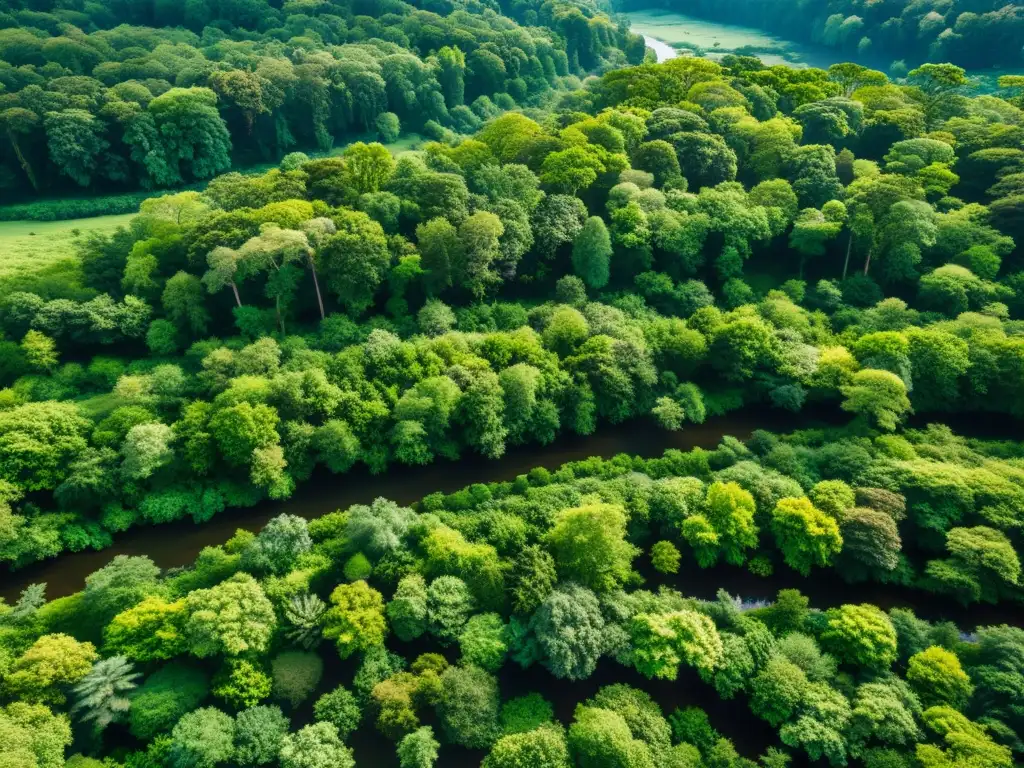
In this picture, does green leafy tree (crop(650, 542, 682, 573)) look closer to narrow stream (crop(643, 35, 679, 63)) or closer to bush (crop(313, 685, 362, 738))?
bush (crop(313, 685, 362, 738))

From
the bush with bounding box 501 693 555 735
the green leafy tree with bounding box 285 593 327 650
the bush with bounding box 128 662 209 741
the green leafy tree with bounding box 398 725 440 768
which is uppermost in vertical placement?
the green leafy tree with bounding box 285 593 327 650

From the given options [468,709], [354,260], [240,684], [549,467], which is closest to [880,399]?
[549,467]

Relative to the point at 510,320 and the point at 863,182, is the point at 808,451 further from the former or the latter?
the point at 863,182

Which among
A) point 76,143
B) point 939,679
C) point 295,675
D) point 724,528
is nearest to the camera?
point 939,679

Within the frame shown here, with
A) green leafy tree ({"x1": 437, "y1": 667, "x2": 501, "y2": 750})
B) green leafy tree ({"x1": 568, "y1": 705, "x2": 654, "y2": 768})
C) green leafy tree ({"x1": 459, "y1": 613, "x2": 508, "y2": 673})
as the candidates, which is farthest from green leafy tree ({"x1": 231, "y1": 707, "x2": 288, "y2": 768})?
green leafy tree ({"x1": 568, "y1": 705, "x2": 654, "y2": 768})

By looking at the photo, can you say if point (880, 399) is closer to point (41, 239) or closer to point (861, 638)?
point (861, 638)

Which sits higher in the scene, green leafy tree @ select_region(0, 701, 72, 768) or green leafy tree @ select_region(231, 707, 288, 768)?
green leafy tree @ select_region(0, 701, 72, 768)

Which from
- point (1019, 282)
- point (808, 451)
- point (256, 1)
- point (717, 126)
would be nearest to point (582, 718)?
point (808, 451)

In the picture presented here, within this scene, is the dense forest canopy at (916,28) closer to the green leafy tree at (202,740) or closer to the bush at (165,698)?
the bush at (165,698)
